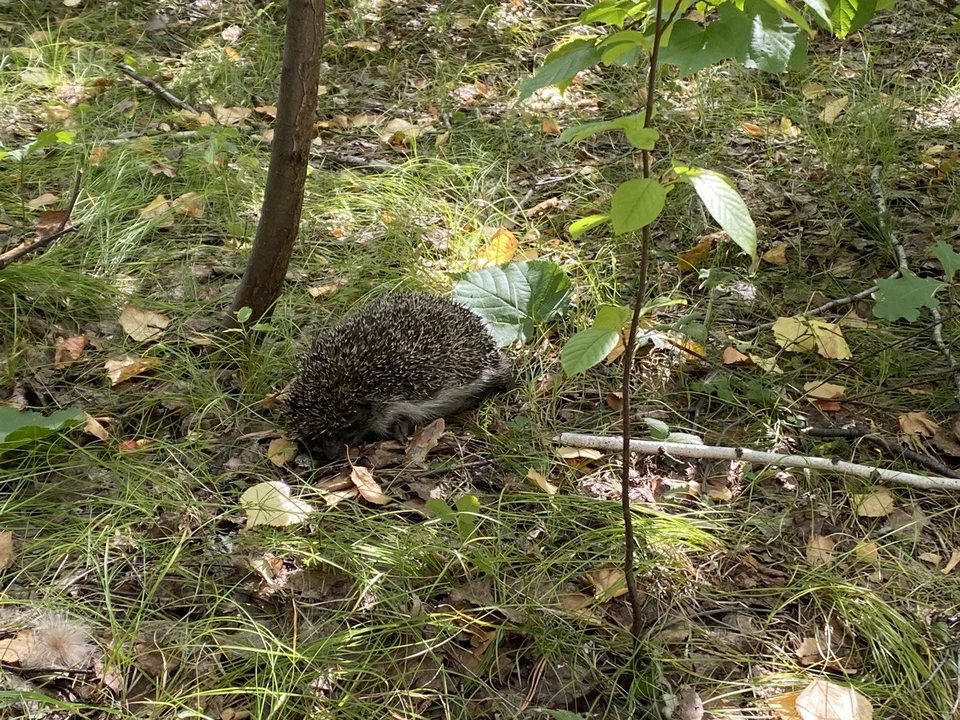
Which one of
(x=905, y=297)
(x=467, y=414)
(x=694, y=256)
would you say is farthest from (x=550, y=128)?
(x=905, y=297)

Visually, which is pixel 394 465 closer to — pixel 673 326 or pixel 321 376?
pixel 321 376

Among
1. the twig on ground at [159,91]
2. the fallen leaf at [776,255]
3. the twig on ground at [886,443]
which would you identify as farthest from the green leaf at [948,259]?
the twig on ground at [159,91]

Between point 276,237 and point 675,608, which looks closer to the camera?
point 675,608

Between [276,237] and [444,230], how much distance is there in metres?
1.09

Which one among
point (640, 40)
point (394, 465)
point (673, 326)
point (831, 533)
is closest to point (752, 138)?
point (673, 326)

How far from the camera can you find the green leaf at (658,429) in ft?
8.91

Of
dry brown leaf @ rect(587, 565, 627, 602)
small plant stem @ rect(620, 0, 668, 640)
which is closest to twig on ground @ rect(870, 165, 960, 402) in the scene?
dry brown leaf @ rect(587, 565, 627, 602)

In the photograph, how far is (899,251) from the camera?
3494mm

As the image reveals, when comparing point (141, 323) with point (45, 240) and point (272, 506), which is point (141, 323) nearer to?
point (45, 240)

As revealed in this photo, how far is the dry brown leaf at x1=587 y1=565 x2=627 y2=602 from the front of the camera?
2.27 m

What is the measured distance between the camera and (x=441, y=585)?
234 cm

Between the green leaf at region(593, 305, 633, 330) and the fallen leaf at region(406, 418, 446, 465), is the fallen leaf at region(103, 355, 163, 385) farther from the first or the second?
the green leaf at region(593, 305, 633, 330)

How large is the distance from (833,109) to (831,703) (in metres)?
3.74

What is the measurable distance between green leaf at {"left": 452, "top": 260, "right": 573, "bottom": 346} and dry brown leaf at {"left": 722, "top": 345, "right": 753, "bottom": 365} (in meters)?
0.72
